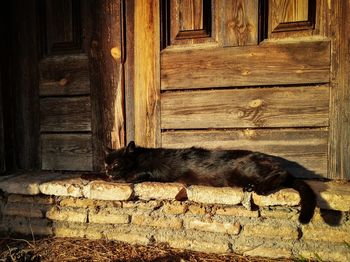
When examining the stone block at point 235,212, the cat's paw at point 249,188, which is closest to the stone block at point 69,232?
the stone block at point 235,212

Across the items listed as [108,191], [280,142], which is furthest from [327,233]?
[108,191]

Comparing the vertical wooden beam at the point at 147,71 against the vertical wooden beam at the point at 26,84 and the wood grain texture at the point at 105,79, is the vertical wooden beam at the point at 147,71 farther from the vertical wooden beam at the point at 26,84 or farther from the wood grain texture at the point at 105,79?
the vertical wooden beam at the point at 26,84

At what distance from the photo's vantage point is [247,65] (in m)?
2.62

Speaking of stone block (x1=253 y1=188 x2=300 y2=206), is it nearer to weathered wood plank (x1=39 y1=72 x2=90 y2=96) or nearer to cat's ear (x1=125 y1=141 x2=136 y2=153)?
cat's ear (x1=125 y1=141 x2=136 y2=153)

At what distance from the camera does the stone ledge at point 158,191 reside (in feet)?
6.86

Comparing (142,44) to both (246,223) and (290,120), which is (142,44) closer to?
(290,120)

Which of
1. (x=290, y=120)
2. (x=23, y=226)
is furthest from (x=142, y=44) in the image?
(x=23, y=226)

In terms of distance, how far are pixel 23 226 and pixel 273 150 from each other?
2434 mm

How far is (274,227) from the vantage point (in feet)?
7.23

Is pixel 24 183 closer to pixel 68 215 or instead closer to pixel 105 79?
pixel 68 215

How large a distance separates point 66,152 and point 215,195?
1.73 m

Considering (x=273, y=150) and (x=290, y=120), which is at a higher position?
(x=290, y=120)

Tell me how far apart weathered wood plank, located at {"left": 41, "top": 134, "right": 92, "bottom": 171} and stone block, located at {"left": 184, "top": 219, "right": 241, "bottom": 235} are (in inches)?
50.8

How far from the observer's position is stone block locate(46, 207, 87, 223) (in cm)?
257
